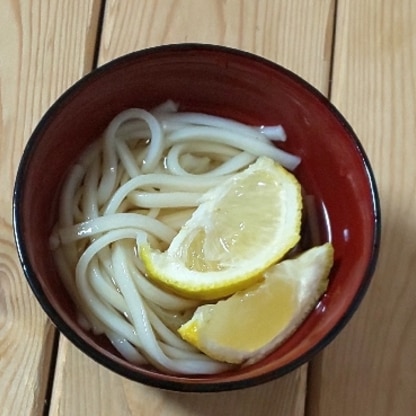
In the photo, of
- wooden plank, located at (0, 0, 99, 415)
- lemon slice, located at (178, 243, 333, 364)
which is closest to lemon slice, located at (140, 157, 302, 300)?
lemon slice, located at (178, 243, 333, 364)

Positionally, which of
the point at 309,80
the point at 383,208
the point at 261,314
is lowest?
the point at 261,314

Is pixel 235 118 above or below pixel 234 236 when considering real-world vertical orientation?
above

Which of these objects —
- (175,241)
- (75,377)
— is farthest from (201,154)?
(75,377)

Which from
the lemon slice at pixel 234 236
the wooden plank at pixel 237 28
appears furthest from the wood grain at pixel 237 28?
the lemon slice at pixel 234 236

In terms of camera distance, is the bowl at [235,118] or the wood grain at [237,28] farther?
the wood grain at [237,28]

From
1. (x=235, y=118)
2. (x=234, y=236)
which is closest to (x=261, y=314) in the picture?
(x=234, y=236)

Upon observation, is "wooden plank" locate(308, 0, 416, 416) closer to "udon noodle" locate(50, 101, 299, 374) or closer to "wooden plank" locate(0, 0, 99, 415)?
"udon noodle" locate(50, 101, 299, 374)

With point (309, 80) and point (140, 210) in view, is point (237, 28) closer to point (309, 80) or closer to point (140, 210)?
point (309, 80)

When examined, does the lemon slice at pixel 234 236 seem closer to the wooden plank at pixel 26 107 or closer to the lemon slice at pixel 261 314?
the lemon slice at pixel 261 314
